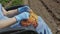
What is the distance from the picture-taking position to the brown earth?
17.3 feet

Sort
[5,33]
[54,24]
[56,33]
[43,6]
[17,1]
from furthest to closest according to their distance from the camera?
[43,6] → [17,1] → [54,24] → [56,33] → [5,33]

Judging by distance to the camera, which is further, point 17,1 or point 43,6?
point 43,6

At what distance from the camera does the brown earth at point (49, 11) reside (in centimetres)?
526

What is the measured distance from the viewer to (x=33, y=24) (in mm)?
3096

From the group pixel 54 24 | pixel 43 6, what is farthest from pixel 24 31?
pixel 43 6

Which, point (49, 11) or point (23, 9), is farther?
point (49, 11)

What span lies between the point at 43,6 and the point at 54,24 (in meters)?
1.24

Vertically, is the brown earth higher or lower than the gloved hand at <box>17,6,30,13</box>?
higher

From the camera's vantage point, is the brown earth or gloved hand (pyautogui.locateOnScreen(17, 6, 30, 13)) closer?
gloved hand (pyautogui.locateOnScreen(17, 6, 30, 13))

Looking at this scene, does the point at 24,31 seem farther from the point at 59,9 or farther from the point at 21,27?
the point at 59,9

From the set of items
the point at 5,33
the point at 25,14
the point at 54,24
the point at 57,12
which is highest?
the point at 57,12

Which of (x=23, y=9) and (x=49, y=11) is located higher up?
(x=49, y=11)

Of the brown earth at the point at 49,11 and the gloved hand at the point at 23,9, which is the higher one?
the brown earth at the point at 49,11

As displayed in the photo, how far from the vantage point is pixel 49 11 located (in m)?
6.12
